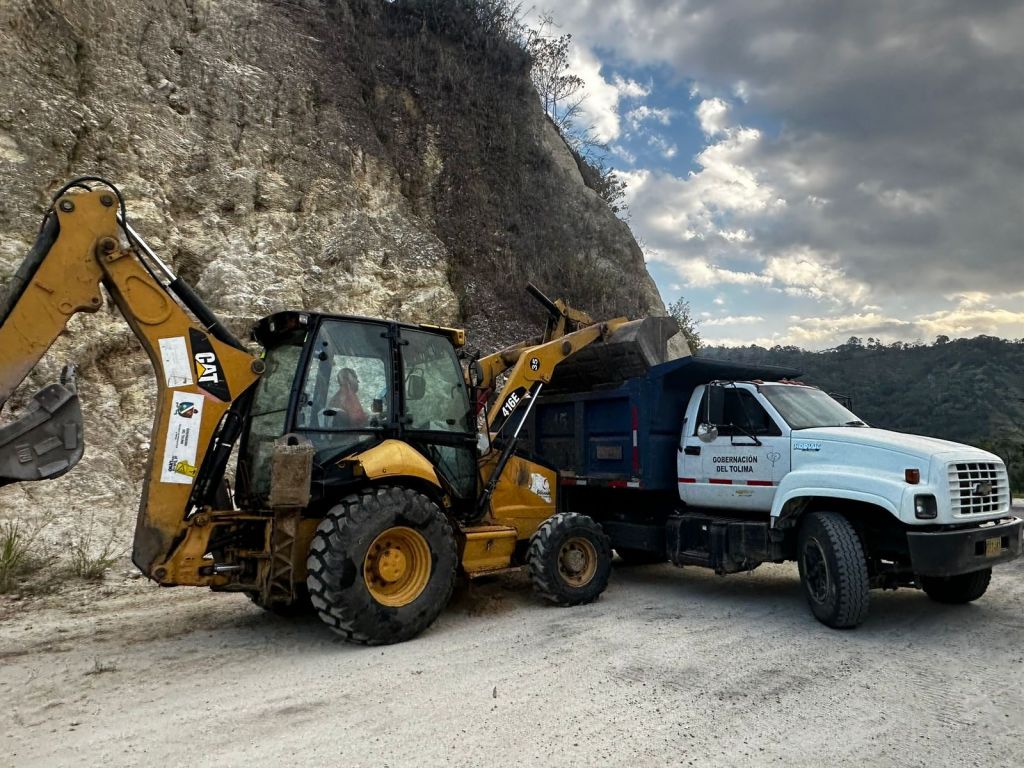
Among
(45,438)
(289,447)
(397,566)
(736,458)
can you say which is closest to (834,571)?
(736,458)

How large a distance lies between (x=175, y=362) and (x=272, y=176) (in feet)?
32.4

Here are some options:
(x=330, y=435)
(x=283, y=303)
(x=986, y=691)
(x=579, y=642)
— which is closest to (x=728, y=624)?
(x=579, y=642)

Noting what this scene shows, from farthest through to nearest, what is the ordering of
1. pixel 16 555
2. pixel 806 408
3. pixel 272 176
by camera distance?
pixel 272 176 < pixel 16 555 < pixel 806 408

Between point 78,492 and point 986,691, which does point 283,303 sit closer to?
point 78,492

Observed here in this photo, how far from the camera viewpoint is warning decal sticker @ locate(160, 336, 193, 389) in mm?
5203

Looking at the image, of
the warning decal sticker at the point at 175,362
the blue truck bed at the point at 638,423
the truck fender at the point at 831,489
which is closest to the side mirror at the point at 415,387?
the blue truck bed at the point at 638,423

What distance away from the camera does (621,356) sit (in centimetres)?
830

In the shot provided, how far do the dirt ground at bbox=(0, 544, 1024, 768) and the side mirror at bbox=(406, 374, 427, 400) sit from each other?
79.9 inches

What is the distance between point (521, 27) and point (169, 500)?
19191 mm

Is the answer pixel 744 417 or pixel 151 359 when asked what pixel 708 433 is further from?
pixel 151 359

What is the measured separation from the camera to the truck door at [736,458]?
6.78m

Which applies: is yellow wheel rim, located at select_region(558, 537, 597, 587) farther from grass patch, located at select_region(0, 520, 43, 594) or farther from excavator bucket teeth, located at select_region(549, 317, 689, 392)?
grass patch, located at select_region(0, 520, 43, 594)

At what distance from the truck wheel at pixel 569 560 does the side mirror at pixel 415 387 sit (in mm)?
1760

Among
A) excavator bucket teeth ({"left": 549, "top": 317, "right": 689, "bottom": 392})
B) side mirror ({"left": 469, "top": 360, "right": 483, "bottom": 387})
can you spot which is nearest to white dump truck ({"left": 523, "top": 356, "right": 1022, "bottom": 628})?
excavator bucket teeth ({"left": 549, "top": 317, "right": 689, "bottom": 392})
